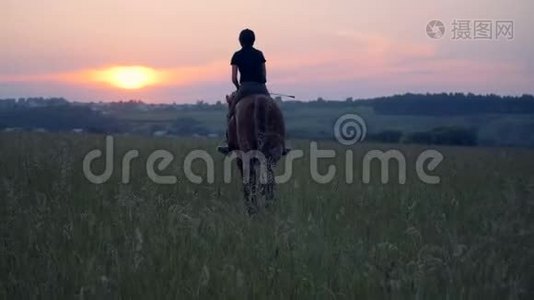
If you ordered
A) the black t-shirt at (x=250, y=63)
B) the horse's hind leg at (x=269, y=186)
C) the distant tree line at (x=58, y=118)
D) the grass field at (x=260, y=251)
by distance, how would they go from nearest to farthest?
the grass field at (x=260, y=251) → the horse's hind leg at (x=269, y=186) → the black t-shirt at (x=250, y=63) → the distant tree line at (x=58, y=118)

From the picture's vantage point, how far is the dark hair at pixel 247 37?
8.93 meters

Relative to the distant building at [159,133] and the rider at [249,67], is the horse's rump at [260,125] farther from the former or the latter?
the distant building at [159,133]

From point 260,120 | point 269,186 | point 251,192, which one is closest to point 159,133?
point 260,120

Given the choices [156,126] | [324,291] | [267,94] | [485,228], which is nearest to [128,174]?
[267,94]

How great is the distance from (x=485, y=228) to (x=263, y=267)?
90.8 inches

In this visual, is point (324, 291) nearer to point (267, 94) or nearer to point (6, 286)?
point (6, 286)

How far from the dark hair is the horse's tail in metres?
0.81

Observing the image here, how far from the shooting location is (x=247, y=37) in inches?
352

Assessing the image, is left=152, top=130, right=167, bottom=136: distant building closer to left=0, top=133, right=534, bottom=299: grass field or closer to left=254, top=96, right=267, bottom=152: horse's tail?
left=254, top=96, right=267, bottom=152: horse's tail

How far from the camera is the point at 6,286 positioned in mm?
4203

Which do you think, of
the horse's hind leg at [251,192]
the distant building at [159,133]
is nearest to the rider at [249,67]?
the horse's hind leg at [251,192]

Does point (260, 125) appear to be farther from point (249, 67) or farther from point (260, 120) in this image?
point (249, 67)

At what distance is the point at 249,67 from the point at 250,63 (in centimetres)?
5

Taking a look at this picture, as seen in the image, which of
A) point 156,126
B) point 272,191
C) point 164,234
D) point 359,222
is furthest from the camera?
point 156,126
